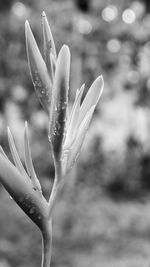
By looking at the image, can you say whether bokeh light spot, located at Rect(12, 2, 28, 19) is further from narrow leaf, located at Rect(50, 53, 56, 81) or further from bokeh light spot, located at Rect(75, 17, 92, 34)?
narrow leaf, located at Rect(50, 53, 56, 81)

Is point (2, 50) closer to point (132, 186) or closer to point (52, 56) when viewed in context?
point (132, 186)

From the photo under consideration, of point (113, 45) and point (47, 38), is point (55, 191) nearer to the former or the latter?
point (47, 38)

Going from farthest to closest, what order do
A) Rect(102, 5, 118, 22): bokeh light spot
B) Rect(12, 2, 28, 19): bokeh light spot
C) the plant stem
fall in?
Rect(102, 5, 118, 22): bokeh light spot → Rect(12, 2, 28, 19): bokeh light spot → the plant stem

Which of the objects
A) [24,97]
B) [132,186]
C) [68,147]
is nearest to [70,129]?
[68,147]

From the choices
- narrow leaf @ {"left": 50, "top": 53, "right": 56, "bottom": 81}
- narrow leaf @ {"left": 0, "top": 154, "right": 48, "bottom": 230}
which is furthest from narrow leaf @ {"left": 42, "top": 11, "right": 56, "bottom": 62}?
narrow leaf @ {"left": 0, "top": 154, "right": 48, "bottom": 230}

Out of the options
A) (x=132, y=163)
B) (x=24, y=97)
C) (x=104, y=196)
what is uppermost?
(x=24, y=97)

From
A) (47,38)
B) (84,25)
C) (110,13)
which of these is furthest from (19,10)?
(47,38)

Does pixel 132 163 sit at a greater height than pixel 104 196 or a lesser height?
greater
